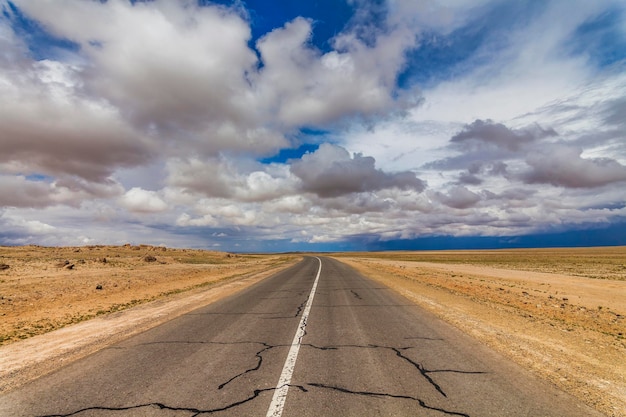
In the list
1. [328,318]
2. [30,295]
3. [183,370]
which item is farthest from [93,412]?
[30,295]

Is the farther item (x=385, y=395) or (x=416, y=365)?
(x=416, y=365)

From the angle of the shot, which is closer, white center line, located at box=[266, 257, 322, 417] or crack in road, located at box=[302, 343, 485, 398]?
white center line, located at box=[266, 257, 322, 417]

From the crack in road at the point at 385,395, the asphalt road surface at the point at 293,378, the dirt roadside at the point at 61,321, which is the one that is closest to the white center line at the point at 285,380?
the asphalt road surface at the point at 293,378

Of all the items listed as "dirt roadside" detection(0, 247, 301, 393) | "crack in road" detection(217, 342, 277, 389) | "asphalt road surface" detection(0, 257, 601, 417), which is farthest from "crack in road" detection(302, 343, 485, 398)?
"dirt roadside" detection(0, 247, 301, 393)

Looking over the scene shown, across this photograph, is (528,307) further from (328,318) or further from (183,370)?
(183,370)

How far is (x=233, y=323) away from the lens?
10.5 meters

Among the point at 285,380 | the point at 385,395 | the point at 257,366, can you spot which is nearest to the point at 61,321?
the point at 257,366

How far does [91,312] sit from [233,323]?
7772 mm

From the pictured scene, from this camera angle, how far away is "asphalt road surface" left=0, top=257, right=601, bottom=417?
15.8 feet

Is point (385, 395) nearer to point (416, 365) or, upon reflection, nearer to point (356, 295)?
point (416, 365)

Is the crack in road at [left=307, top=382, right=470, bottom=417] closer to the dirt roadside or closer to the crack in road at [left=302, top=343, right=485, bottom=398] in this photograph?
the crack in road at [left=302, top=343, right=485, bottom=398]

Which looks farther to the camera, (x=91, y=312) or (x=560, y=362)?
(x=91, y=312)

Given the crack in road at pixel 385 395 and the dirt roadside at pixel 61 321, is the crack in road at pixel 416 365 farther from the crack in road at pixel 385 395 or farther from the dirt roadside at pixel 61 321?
the dirt roadside at pixel 61 321

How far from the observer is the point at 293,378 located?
5.87 m
